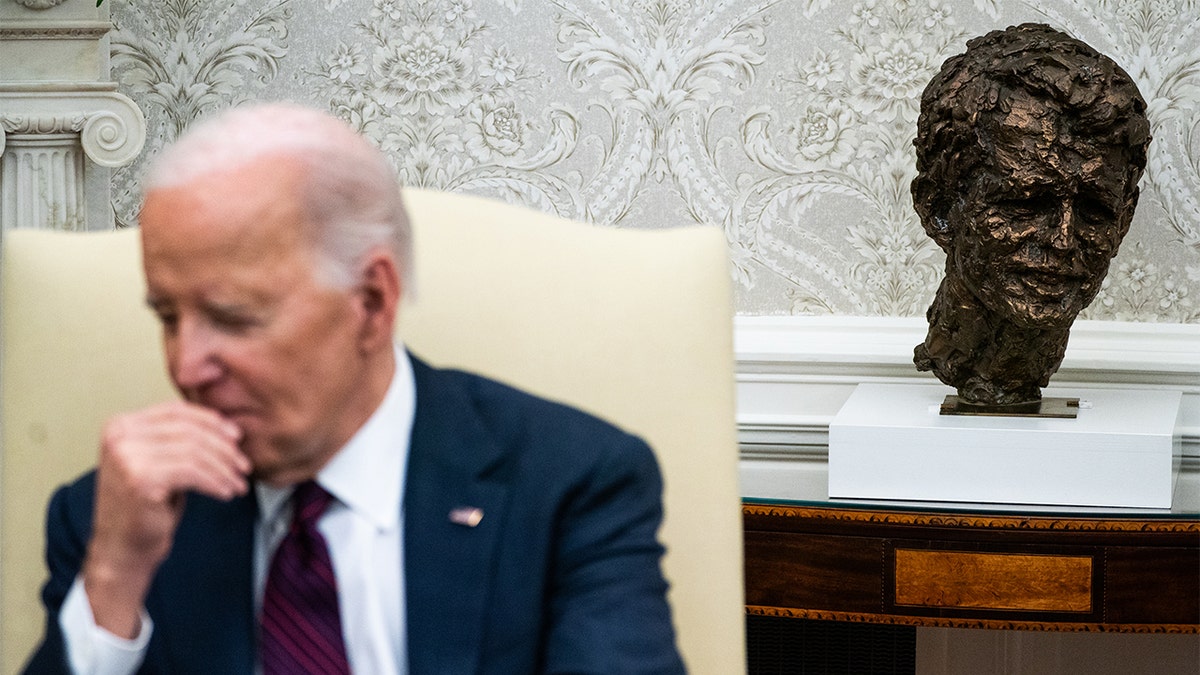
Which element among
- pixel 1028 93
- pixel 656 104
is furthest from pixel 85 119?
pixel 1028 93

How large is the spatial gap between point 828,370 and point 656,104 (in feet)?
1.85

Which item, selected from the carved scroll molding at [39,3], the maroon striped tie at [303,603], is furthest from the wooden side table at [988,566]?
the carved scroll molding at [39,3]

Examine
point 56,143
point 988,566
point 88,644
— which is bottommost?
point 988,566

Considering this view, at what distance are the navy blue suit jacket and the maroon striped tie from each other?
25 millimetres

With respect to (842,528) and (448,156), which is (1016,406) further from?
(448,156)

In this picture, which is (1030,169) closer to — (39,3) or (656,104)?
(656,104)

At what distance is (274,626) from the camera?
1053mm

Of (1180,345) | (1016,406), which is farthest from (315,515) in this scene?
(1180,345)

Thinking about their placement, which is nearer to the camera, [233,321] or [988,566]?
[233,321]

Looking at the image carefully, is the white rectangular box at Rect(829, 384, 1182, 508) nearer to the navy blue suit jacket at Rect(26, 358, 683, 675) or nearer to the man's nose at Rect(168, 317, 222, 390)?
the navy blue suit jacket at Rect(26, 358, 683, 675)

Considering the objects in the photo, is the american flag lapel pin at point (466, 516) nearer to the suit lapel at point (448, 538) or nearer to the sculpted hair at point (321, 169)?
the suit lapel at point (448, 538)

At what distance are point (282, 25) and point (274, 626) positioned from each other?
5.40ft

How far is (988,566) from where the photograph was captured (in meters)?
1.84

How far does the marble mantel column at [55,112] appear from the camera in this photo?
2.05 metres
